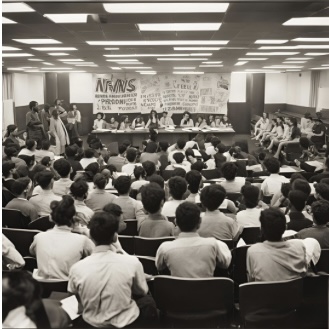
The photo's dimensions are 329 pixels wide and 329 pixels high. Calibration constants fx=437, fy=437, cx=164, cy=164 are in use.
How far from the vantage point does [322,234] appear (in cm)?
311

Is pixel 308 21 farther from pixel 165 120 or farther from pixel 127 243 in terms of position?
pixel 165 120

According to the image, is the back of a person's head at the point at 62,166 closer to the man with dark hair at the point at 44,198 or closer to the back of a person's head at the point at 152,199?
the man with dark hair at the point at 44,198

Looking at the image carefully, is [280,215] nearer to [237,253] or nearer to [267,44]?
[237,253]

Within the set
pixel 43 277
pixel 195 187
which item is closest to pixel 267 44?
pixel 195 187

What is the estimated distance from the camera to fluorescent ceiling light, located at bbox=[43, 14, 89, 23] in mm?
4586

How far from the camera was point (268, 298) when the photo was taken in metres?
2.37

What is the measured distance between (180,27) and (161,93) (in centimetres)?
1132

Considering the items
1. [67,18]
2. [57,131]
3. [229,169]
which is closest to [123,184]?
[229,169]

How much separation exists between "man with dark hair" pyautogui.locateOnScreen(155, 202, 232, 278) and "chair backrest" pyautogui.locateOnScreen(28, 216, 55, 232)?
1442 mm

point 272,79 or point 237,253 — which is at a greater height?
point 272,79

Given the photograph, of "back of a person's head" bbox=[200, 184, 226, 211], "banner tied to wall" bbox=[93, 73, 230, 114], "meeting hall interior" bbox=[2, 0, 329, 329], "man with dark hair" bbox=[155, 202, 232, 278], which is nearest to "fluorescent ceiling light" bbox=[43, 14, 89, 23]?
"meeting hall interior" bbox=[2, 0, 329, 329]

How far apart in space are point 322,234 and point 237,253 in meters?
0.64

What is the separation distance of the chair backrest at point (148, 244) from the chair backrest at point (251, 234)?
2.27 ft

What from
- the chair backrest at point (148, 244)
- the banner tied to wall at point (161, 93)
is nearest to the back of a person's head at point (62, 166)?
the chair backrest at point (148, 244)
